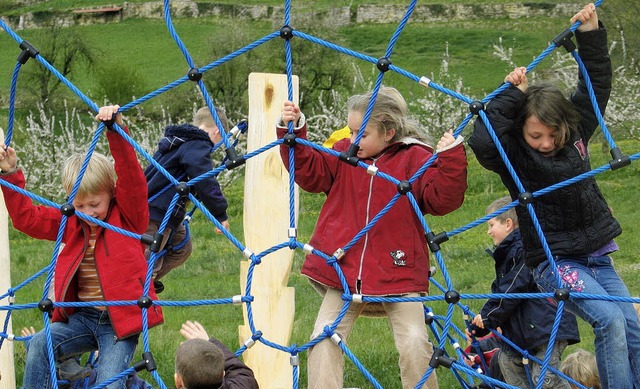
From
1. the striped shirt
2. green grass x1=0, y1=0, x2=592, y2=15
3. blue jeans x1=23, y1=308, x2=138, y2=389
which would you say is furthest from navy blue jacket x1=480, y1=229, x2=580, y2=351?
green grass x1=0, y1=0, x2=592, y2=15

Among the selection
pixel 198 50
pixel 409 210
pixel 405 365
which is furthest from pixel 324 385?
pixel 198 50

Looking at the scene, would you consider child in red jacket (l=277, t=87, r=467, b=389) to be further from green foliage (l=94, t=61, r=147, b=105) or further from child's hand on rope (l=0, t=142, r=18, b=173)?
green foliage (l=94, t=61, r=147, b=105)

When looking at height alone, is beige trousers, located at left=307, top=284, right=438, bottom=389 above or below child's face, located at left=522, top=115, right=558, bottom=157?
below

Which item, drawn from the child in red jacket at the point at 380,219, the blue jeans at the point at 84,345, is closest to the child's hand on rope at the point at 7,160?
the blue jeans at the point at 84,345

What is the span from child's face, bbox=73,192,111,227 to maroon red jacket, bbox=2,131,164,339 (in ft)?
0.13

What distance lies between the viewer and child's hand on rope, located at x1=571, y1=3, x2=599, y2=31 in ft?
12.8

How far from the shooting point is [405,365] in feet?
13.8

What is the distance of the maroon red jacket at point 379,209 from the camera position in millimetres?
4156

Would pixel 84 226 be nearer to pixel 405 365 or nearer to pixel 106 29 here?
pixel 405 365

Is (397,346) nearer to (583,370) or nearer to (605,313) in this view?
(605,313)

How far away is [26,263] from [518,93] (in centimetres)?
747

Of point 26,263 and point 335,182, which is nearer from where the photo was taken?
point 335,182

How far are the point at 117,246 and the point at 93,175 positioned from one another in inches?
11.9

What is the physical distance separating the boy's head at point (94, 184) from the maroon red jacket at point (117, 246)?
0.05 metres
